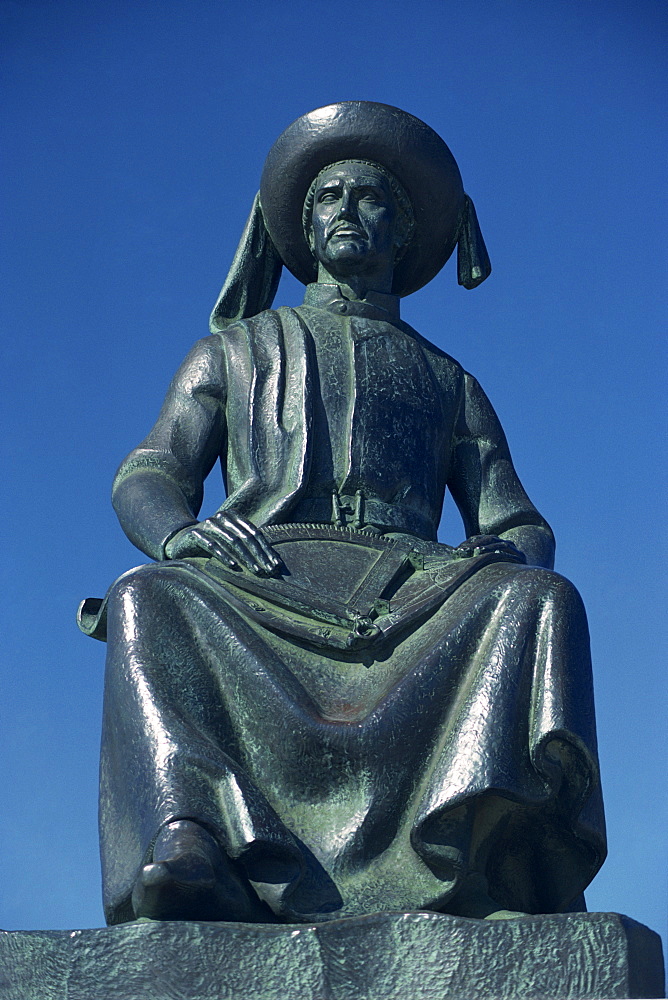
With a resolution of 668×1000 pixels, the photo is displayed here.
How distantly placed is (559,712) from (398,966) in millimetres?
1090

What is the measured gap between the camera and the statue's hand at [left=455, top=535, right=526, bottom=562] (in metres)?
6.61

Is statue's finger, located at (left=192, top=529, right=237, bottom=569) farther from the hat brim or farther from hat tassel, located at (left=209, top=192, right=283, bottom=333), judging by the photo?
the hat brim

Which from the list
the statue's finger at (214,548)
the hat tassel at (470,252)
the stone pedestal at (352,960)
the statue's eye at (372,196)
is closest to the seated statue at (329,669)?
the statue's finger at (214,548)

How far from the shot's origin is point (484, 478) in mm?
7664

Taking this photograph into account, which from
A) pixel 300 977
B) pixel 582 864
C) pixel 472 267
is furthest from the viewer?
pixel 472 267

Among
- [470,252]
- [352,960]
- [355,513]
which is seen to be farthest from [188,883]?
[470,252]

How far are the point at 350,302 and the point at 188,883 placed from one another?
345cm

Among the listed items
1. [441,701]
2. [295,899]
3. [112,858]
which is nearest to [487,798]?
[441,701]

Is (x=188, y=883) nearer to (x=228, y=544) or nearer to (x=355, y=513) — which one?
(x=228, y=544)

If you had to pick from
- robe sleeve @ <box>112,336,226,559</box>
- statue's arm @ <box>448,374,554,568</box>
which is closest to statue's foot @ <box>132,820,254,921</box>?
robe sleeve @ <box>112,336,226,559</box>

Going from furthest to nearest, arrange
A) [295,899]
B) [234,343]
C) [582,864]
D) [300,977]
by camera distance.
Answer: [234,343]
[582,864]
[295,899]
[300,977]

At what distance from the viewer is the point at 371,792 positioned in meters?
5.74

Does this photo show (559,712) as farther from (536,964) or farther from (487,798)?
(536,964)

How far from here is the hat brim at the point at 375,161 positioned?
795cm
